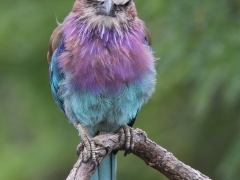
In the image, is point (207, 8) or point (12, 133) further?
point (12, 133)

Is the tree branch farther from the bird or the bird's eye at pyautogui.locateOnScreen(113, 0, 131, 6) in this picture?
the bird's eye at pyautogui.locateOnScreen(113, 0, 131, 6)

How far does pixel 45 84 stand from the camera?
8188mm

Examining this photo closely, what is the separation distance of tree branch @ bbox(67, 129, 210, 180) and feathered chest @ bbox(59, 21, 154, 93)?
35cm

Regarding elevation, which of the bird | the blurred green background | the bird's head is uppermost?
the bird's head

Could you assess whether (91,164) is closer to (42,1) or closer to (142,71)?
(142,71)

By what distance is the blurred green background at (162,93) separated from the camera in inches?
261

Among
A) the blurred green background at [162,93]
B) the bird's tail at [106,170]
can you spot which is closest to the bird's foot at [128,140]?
the bird's tail at [106,170]

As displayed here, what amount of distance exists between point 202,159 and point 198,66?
1276mm

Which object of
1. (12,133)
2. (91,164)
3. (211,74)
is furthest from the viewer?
(12,133)

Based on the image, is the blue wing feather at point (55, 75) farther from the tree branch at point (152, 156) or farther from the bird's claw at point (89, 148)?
the tree branch at point (152, 156)

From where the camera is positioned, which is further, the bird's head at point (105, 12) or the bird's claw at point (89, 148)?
the bird's head at point (105, 12)

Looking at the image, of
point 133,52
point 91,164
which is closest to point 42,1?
point 133,52

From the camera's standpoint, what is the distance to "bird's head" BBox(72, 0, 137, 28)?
17.8ft

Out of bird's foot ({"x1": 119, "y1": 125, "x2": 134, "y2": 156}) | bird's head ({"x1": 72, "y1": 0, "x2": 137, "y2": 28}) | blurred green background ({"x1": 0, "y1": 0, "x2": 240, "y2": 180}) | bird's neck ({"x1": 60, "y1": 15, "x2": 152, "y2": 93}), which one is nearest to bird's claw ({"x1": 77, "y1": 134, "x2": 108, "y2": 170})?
bird's foot ({"x1": 119, "y1": 125, "x2": 134, "y2": 156})
